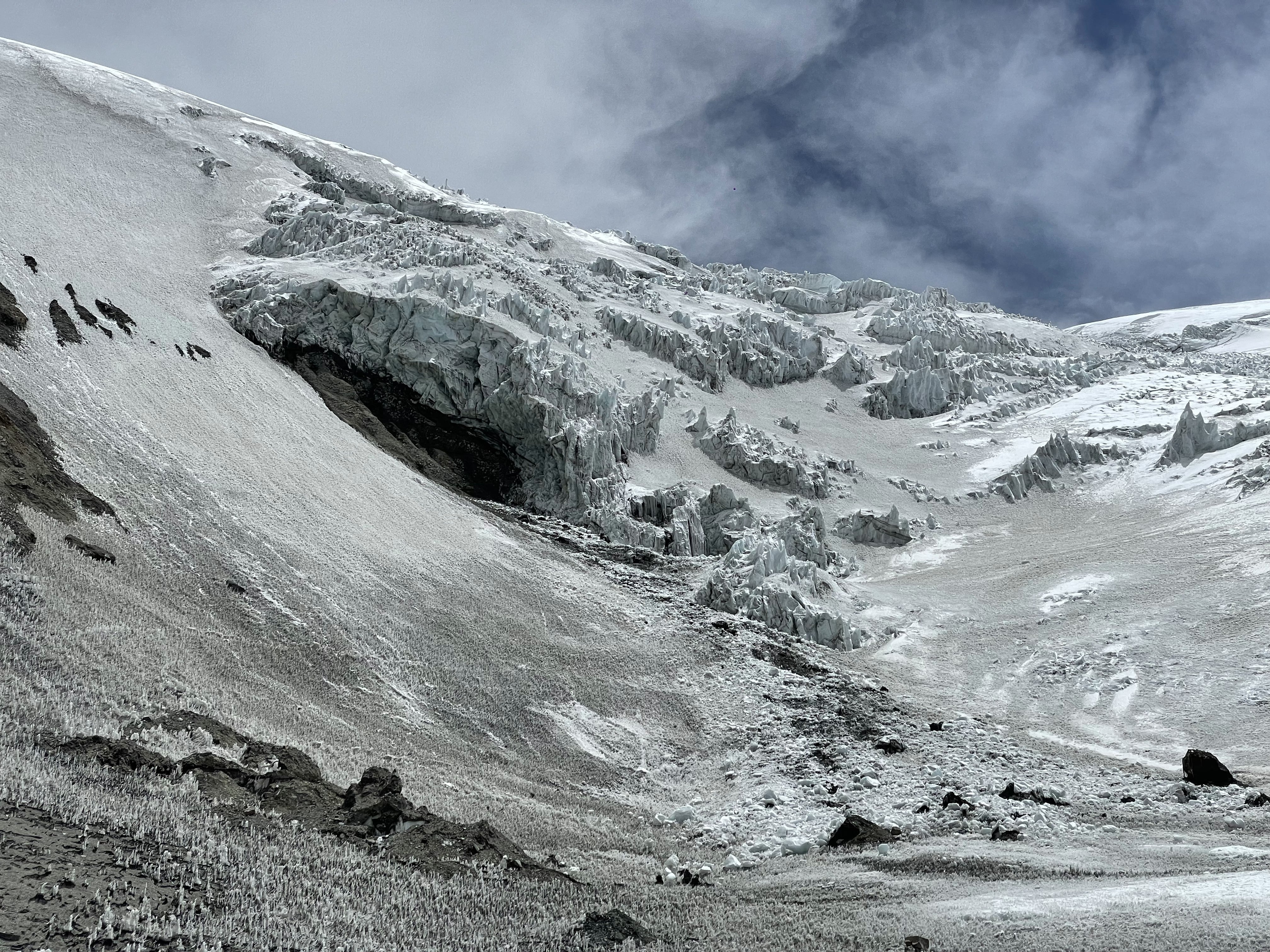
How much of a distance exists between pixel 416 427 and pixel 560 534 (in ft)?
45.1

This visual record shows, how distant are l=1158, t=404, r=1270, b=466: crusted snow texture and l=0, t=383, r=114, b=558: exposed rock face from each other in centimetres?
7265

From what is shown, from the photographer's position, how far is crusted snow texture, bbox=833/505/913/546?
6181 cm

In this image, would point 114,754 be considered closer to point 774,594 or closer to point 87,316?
point 87,316

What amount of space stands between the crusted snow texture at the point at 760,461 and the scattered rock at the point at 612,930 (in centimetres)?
5406

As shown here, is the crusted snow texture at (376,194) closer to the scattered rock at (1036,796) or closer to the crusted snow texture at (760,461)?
the crusted snow texture at (760,461)

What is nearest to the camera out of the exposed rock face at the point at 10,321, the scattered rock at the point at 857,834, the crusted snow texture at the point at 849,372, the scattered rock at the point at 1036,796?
the scattered rock at the point at 857,834

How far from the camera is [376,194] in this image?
342 ft

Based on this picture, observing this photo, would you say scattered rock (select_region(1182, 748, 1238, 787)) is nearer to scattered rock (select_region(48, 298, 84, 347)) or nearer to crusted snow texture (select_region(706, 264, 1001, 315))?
scattered rock (select_region(48, 298, 84, 347))

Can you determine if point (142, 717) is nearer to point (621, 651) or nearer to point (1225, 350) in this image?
point (621, 651)

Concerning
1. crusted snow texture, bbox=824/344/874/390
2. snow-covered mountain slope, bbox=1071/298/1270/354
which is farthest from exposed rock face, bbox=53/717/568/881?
snow-covered mountain slope, bbox=1071/298/1270/354

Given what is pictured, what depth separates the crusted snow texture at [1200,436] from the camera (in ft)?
212

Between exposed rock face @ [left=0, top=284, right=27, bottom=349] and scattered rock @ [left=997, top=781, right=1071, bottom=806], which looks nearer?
scattered rock @ [left=997, top=781, right=1071, bottom=806]

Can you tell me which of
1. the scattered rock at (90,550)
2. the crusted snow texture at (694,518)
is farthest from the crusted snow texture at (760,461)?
the scattered rock at (90,550)

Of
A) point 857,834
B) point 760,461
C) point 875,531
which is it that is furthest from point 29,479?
point 875,531
